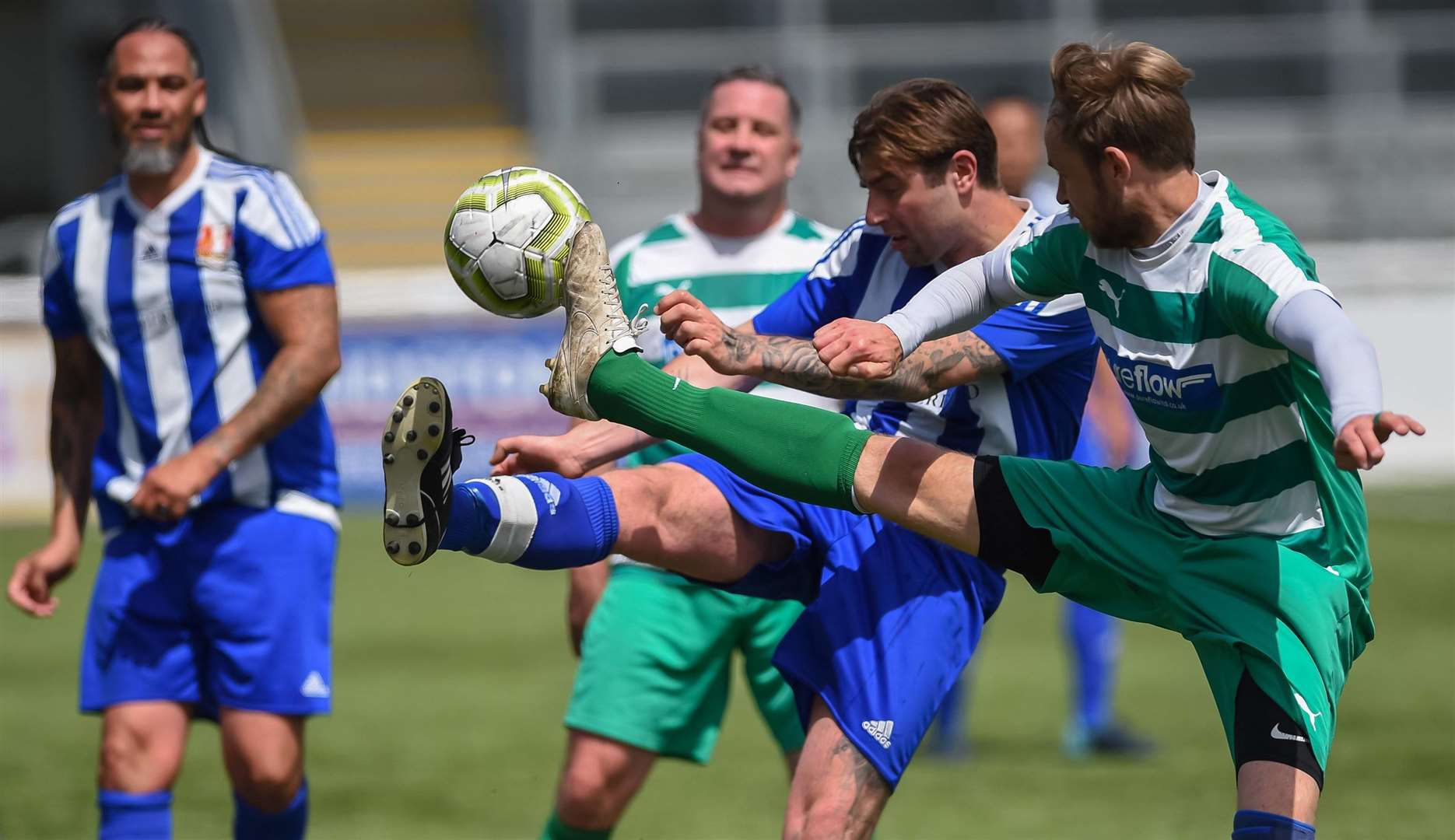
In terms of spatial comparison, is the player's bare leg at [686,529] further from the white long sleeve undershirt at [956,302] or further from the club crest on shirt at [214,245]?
the club crest on shirt at [214,245]

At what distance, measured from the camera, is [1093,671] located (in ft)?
25.8

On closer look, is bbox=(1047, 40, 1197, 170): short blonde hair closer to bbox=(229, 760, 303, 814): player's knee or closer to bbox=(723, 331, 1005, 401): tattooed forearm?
bbox=(723, 331, 1005, 401): tattooed forearm

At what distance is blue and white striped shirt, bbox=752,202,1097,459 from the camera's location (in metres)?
4.36

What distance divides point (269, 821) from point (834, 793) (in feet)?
5.48

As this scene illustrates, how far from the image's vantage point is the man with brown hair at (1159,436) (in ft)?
11.8

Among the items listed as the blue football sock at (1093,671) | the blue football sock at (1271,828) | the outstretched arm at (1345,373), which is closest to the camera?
the outstretched arm at (1345,373)

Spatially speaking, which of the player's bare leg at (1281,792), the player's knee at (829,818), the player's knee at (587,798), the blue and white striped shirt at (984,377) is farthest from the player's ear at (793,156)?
the player's bare leg at (1281,792)

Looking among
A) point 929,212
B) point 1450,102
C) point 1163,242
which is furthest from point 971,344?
point 1450,102

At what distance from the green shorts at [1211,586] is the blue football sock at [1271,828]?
0.17 meters

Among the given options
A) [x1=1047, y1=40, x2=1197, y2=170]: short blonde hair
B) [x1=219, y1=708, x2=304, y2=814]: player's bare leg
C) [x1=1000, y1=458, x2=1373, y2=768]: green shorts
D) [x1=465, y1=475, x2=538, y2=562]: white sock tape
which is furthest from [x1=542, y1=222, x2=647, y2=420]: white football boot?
[x1=219, y1=708, x2=304, y2=814]: player's bare leg

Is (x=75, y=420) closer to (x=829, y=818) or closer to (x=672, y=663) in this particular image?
(x=672, y=663)

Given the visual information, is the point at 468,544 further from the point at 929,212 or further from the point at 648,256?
the point at 648,256

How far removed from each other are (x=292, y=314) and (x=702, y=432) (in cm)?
150

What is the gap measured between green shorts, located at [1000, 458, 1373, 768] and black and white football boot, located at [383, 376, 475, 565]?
4.04 ft
